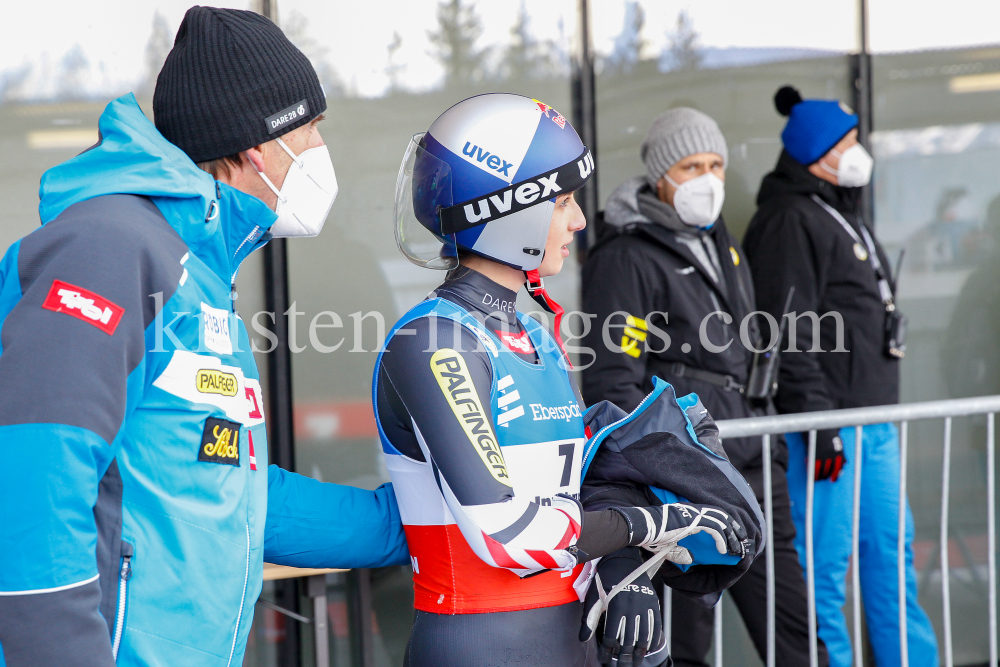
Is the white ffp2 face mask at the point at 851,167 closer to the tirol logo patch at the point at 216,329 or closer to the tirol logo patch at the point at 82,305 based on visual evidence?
the tirol logo patch at the point at 216,329

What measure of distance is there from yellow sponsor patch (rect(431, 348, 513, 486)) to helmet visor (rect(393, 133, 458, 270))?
34 centimetres

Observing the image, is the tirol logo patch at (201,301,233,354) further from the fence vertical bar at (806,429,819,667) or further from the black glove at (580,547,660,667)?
the fence vertical bar at (806,429,819,667)

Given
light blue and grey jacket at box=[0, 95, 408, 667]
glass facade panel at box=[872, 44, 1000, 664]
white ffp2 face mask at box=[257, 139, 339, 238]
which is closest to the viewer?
light blue and grey jacket at box=[0, 95, 408, 667]

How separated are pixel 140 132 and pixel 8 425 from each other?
20.4 inches

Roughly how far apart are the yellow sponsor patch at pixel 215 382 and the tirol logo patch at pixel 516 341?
0.53 meters

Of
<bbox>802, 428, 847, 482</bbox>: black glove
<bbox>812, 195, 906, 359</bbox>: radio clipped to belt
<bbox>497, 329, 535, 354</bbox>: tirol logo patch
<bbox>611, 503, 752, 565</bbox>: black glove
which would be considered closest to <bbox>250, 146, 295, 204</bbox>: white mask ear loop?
<bbox>497, 329, 535, 354</bbox>: tirol logo patch

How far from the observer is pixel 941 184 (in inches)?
175

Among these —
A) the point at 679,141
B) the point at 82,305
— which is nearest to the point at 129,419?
the point at 82,305

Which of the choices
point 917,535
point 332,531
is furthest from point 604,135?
point 332,531

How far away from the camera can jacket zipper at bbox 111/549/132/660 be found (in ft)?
4.15

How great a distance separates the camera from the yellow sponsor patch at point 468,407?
155 cm

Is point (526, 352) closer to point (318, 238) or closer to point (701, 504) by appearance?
point (701, 504)

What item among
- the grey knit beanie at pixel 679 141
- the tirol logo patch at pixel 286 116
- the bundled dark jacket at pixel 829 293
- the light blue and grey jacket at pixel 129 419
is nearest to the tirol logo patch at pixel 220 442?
the light blue and grey jacket at pixel 129 419

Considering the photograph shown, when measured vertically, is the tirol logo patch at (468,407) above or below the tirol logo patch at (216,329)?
below
